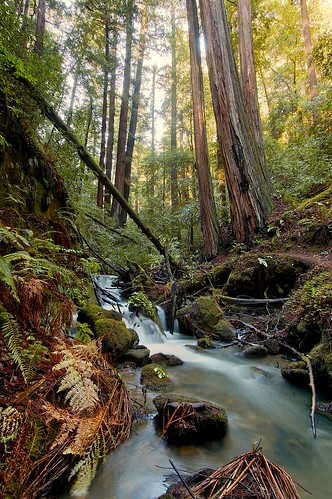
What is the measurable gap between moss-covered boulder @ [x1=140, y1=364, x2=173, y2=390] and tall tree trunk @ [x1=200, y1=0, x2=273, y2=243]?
5.98 m

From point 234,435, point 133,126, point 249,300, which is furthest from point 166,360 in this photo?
point 133,126

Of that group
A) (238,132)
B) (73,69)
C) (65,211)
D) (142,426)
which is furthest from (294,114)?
(142,426)

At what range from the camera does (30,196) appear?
4402 millimetres

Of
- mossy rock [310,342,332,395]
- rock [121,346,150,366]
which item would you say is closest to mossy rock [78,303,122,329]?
rock [121,346,150,366]

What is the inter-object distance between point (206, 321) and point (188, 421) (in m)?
3.73

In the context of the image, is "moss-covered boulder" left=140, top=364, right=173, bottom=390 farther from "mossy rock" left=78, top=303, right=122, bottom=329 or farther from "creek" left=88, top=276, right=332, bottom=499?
"mossy rock" left=78, top=303, right=122, bottom=329

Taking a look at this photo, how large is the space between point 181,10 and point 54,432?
2263 centimetres

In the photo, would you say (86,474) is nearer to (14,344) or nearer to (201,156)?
(14,344)

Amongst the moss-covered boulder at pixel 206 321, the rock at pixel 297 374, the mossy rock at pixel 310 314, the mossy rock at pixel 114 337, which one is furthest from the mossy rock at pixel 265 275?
the mossy rock at pixel 114 337

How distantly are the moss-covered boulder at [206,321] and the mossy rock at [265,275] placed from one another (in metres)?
1.06

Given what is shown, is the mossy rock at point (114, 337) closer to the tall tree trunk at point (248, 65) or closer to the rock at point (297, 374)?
the rock at point (297, 374)

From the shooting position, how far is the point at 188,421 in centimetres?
252

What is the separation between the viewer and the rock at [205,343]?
5.52 metres

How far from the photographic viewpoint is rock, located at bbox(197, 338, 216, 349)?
5.52 meters
